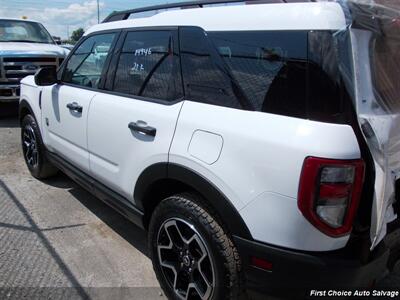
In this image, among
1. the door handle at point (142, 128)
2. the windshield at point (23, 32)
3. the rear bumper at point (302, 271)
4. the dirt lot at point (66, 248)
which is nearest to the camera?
the rear bumper at point (302, 271)

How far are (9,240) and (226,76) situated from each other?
99.5 inches

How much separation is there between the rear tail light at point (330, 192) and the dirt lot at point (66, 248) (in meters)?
1.47

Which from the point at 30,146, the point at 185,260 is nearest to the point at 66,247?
the point at 185,260

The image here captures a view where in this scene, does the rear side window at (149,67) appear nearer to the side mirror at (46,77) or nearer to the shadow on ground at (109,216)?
the side mirror at (46,77)

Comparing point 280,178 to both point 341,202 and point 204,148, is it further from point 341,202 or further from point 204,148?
point 204,148

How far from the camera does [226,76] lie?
2.43 m

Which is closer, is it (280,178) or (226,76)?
(280,178)

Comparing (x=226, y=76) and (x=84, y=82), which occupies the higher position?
(x=226, y=76)

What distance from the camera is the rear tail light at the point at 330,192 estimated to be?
194cm

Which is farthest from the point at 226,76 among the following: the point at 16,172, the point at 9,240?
the point at 16,172

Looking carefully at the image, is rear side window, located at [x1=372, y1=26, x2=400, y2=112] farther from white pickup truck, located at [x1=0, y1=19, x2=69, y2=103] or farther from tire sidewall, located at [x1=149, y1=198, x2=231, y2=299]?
white pickup truck, located at [x1=0, y1=19, x2=69, y2=103]

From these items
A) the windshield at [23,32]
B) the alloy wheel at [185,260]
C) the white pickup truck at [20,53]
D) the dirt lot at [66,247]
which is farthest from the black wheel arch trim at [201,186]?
the windshield at [23,32]

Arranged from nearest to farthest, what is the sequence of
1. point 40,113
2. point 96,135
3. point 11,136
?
point 96,135 → point 40,113 → point 11,136

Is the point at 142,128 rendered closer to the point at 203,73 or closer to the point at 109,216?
the point at 203,73
